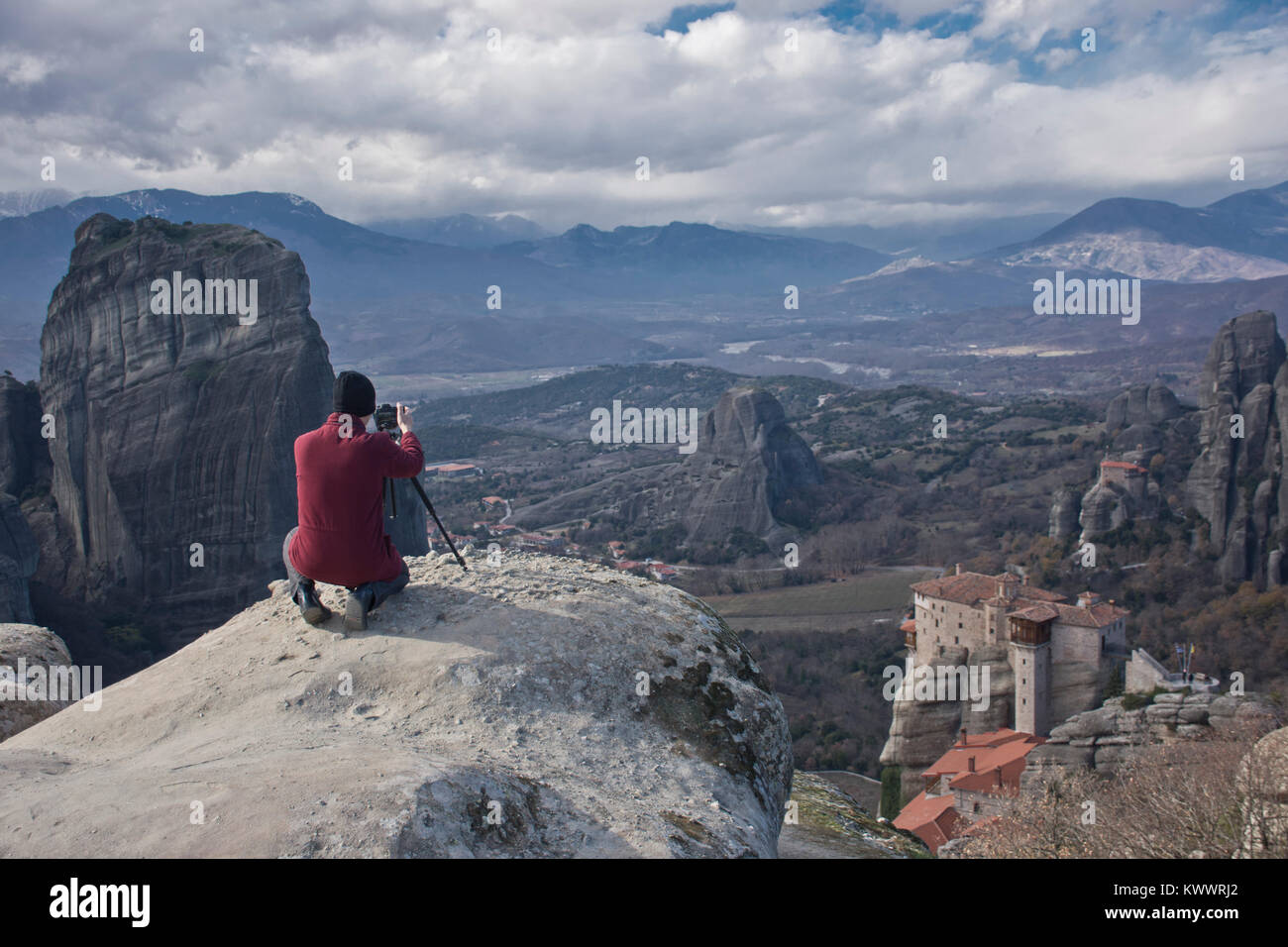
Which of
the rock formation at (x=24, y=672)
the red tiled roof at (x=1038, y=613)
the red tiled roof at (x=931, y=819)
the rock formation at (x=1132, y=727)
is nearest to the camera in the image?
the rock formation at (x=24, y=672)

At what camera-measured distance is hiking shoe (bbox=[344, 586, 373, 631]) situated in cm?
748

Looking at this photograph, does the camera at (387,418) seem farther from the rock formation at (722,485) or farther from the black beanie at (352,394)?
the rock formation at (722,485)

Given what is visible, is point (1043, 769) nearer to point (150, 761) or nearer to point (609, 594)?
point (609, 594)

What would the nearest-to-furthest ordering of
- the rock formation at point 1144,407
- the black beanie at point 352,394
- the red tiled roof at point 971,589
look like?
the black beanie at point 352,394, the red tiled roof at point 971,589, the rock formation at point 1144,407

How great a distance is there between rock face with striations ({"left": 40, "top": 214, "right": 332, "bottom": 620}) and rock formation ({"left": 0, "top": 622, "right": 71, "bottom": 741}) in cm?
3430

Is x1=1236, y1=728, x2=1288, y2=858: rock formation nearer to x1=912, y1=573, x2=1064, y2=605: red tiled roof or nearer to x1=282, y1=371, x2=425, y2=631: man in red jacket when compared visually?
x1=282, y1=371, x2=425, y2=631: man in red jacket

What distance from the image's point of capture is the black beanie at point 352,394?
7.41m

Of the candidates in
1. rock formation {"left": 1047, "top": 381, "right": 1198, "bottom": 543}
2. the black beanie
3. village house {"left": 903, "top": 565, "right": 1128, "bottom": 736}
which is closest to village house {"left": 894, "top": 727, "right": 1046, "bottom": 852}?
village house {"left": 903, "top": 565, "right": 1128, "bottom": 736}

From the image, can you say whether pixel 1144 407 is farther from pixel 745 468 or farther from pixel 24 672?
pixel 24 672

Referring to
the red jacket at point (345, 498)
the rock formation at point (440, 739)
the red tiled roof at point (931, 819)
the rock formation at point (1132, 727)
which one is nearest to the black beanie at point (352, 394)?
the red jacket at point (345, 498)

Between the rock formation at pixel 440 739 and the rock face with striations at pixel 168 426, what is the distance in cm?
3906

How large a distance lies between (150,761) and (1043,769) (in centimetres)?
2754

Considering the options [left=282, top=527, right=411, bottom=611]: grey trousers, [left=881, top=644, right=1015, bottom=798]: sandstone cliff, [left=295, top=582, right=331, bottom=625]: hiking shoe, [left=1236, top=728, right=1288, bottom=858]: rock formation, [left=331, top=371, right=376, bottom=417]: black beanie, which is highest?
[left=331, top=371, right=376, bottom=417]: black beanie

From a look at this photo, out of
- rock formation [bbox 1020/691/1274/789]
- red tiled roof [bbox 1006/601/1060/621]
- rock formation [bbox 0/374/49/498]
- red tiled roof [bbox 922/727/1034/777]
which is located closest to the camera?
rock formation [bbox 1020/691/1274/789]
